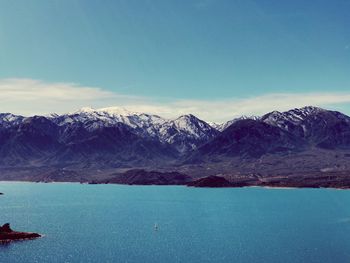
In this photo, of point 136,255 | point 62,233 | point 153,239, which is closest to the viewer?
point 136,255

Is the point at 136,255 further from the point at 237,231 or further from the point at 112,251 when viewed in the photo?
the point at 237,231

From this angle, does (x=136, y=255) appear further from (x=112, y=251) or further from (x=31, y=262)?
(x=31, y=262)

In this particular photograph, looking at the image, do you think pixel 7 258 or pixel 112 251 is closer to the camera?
pixel 7 258

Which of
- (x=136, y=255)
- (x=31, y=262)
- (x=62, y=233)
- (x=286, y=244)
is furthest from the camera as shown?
(x=62, y=233)

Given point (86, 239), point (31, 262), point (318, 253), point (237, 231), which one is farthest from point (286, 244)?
point (31, 262)

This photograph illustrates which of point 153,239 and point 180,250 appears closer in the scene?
point 180,250

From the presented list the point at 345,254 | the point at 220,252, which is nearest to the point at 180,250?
the point at 220,252

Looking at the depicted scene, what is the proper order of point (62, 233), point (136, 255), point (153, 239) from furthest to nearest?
point (62, 233), point (153, 239), point (136, 255)

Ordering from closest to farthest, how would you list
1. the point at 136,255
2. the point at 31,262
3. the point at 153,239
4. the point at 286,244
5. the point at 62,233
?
the point at 31,262 → the point at 136,255 → the point at 286,244 → the point at 153,239 → the point at 62,233
